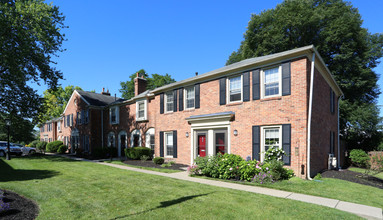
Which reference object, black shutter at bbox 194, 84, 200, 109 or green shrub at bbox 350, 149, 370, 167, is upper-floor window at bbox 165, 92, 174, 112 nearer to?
black shutter at bbox 194, 84, 200, 109

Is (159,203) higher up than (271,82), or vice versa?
(271,82)

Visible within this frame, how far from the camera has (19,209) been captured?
5.06 metres

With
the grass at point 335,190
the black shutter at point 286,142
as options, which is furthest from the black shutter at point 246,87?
the grass at point 335,190

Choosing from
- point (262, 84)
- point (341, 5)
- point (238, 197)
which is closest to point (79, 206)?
point (238, 197)

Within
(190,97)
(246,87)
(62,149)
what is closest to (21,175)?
(190,97)

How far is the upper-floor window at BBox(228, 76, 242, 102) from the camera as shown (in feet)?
37.8

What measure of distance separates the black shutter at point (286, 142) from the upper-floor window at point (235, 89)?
299cm

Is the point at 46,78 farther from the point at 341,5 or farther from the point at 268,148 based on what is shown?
the point at 341,5

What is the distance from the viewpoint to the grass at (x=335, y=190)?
6432mm

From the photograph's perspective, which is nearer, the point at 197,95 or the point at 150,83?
the point at 197,95

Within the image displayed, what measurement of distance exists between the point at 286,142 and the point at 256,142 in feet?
4.68

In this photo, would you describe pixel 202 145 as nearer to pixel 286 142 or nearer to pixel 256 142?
pixel 256 142

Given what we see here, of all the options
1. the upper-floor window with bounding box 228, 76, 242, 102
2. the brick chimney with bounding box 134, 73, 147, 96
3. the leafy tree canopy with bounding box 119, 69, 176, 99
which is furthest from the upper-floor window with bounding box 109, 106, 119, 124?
the leafy tree canopy with bounding box 119, 69, 176, 99

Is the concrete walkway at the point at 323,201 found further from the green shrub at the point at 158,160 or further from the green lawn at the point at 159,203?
the green shrub at the point at 158,160
